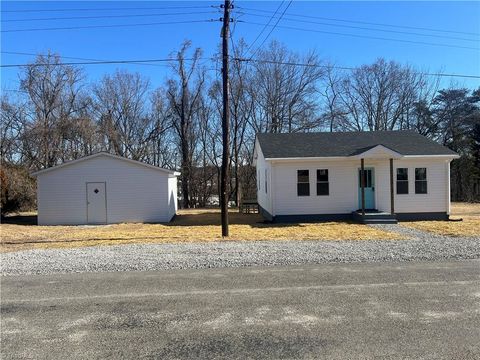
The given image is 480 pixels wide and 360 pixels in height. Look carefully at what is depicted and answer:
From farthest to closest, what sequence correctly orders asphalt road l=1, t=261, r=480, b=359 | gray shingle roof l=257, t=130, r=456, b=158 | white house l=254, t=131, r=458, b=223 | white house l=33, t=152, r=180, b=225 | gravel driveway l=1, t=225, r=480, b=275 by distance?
white house l=33, t=152, r=180, b=225 < gray shingle roof l=257, t=130, r=456, b=158 < white house l=254, t=131, r=458, b=223 < gravel driveway l=1, t=225, r=480, b=275 < asphalt road l=1, t=261, r=480, b=359

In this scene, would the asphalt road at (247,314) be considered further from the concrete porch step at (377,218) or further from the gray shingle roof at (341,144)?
the gray shingle roof at (341,144)

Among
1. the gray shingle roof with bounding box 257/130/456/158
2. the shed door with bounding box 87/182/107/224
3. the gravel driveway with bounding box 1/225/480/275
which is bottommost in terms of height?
the gravel driveway with bounding box 1/225/480/275

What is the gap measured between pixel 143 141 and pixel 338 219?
2654 centimetres

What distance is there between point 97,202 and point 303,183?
9654 millimetres

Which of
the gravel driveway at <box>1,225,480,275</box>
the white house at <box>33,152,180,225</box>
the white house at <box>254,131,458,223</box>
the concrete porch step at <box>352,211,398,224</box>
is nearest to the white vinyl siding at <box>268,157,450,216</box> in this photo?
the white house at <box>254,131,458,223</box>

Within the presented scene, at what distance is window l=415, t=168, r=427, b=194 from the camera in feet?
61.3

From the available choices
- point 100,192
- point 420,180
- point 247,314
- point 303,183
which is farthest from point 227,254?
point 100,192

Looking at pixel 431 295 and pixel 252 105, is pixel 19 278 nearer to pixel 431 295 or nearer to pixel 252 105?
pixel 431 295

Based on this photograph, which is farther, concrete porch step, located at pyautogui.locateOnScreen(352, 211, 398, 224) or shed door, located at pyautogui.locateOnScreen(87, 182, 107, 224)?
shed door, located at pyautogui.locateOnScreen(87, 182, 107, 224)

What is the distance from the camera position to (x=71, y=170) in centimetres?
2036

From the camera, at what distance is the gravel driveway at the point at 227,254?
8688 millimetres

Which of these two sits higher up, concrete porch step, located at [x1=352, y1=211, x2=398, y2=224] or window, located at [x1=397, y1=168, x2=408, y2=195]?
window, located at [x1=397, y1=168, x2=408, y2=195]

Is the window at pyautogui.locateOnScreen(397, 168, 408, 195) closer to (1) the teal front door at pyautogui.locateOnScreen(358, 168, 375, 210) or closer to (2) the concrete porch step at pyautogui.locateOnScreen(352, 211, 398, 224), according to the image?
(1) the teal front door at pyautogui.locateOnScreen(358, 168, 375, 210)

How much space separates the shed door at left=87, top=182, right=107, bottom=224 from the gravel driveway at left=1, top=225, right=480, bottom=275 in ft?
31.2
